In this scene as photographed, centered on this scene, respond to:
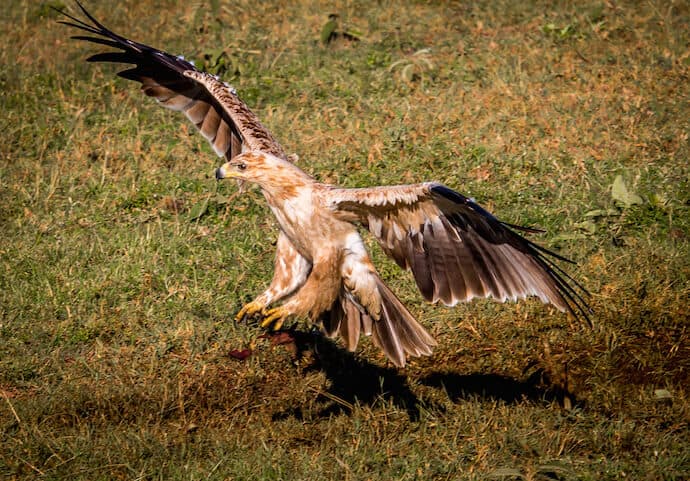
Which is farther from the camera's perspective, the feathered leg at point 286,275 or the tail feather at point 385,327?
the feathered leg at point 286,275

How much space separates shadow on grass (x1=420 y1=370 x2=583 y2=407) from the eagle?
1.72 feet

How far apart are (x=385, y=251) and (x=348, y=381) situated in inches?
40.3

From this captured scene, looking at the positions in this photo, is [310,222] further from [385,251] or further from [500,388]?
[500,388]

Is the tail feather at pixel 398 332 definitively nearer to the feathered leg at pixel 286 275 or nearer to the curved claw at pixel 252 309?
the feathered leg at pixel 286 275

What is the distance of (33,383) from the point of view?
5570 mm

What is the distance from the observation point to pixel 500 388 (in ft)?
19.0

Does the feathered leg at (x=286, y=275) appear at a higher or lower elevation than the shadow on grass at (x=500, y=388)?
higher

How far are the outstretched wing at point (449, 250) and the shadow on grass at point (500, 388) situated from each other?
803 mm

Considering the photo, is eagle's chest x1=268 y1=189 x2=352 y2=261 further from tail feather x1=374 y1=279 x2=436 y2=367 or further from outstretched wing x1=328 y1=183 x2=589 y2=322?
tail feather x1=374 y1=279 x2=436 y2=367

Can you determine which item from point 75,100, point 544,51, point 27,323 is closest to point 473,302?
point 27,323

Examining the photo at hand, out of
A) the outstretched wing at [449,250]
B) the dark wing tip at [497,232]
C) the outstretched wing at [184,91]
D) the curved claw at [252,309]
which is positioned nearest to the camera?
the dark wing tip at [497,232]

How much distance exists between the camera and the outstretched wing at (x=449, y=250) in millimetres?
4941

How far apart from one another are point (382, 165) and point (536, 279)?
9.81ft

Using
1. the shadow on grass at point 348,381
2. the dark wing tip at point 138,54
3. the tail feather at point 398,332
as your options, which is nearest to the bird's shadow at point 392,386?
the shadow on grass at point 348,381
